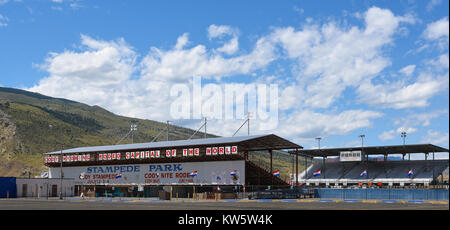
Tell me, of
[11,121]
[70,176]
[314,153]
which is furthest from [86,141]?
[314,153]

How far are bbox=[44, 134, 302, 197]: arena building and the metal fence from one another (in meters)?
15.0

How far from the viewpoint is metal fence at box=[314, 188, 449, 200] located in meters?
58.5

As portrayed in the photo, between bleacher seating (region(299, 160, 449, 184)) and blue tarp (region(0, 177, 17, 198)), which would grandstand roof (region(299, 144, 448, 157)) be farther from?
blue tarp (region(0, 177, 17, 198))

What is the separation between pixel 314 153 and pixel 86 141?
12110 cm

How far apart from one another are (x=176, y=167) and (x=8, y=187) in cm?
2804

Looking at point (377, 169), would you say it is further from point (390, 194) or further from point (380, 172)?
point (390, 194)

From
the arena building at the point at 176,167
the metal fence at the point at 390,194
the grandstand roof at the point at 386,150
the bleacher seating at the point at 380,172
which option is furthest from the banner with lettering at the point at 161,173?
the bleacher seating at the point at 380,172

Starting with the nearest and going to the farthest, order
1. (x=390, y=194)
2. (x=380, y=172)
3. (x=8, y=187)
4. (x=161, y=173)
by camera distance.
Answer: (x=390, y=194), (x=8, y=187), (x=161, y=173), (x=380, y=172)

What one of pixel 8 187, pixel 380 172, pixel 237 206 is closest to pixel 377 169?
pixel 380 172

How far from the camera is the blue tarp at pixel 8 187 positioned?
77.9 metres

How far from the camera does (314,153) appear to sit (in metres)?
105

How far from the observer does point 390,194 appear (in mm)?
62969

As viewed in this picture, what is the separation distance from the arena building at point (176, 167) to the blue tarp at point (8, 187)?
355 inches

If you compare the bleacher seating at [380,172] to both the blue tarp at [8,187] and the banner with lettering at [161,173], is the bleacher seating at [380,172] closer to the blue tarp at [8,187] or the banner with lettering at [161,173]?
the banner with lettering at [161,173]
